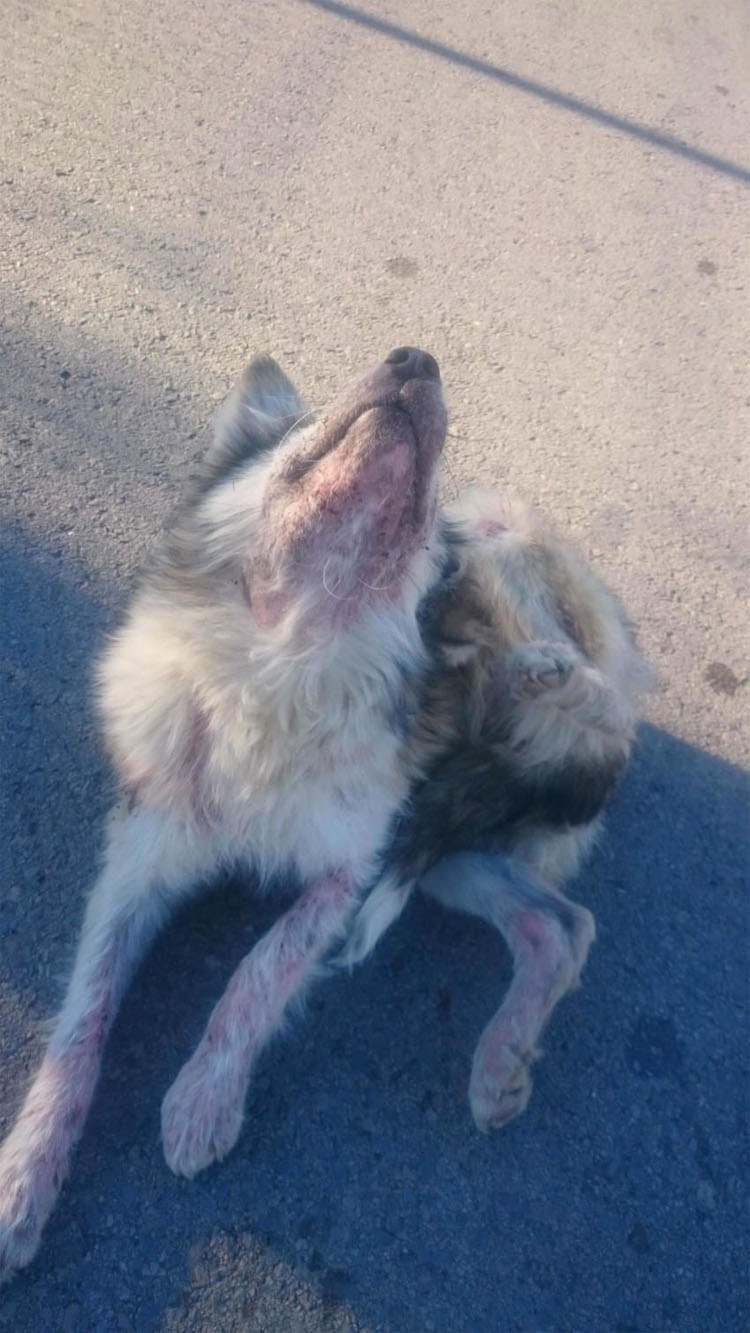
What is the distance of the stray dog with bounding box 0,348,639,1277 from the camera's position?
2.29 m

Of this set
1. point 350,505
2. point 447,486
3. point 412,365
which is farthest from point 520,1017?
point 447,486

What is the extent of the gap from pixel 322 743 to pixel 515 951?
2.66ft

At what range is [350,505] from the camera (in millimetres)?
2242

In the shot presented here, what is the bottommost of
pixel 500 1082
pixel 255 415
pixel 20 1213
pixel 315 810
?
pixel 20 1213

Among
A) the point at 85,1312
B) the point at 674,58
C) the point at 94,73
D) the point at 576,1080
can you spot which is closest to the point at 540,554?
the point at 576,1080

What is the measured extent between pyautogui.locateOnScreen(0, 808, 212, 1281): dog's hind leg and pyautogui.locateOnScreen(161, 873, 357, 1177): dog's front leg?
23cm

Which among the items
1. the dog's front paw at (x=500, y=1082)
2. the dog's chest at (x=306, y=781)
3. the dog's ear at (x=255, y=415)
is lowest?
the dog's front paw at (x=500, y=1082)

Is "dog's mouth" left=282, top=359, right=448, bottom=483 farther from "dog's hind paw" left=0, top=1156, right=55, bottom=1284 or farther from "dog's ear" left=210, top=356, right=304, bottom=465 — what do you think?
"dog's hind paw" left=0, top=1156, right=55, bottom=1284

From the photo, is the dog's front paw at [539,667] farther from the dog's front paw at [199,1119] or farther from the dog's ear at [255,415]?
the dog's front paw at [199,1119]

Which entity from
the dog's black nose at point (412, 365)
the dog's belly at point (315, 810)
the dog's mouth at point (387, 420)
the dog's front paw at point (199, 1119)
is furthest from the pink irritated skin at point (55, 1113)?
the dog's black nose at point (412, 365)

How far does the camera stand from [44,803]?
2.89 m

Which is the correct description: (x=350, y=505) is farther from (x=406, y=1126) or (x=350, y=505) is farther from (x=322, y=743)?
(x=406, y=1126)

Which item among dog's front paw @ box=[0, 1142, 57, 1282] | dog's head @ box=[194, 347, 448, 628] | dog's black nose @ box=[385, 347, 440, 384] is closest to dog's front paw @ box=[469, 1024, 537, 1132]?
dog's front paw @ box=[0, 1142, 57, 1282]

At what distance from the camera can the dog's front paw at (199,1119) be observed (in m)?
2.31
